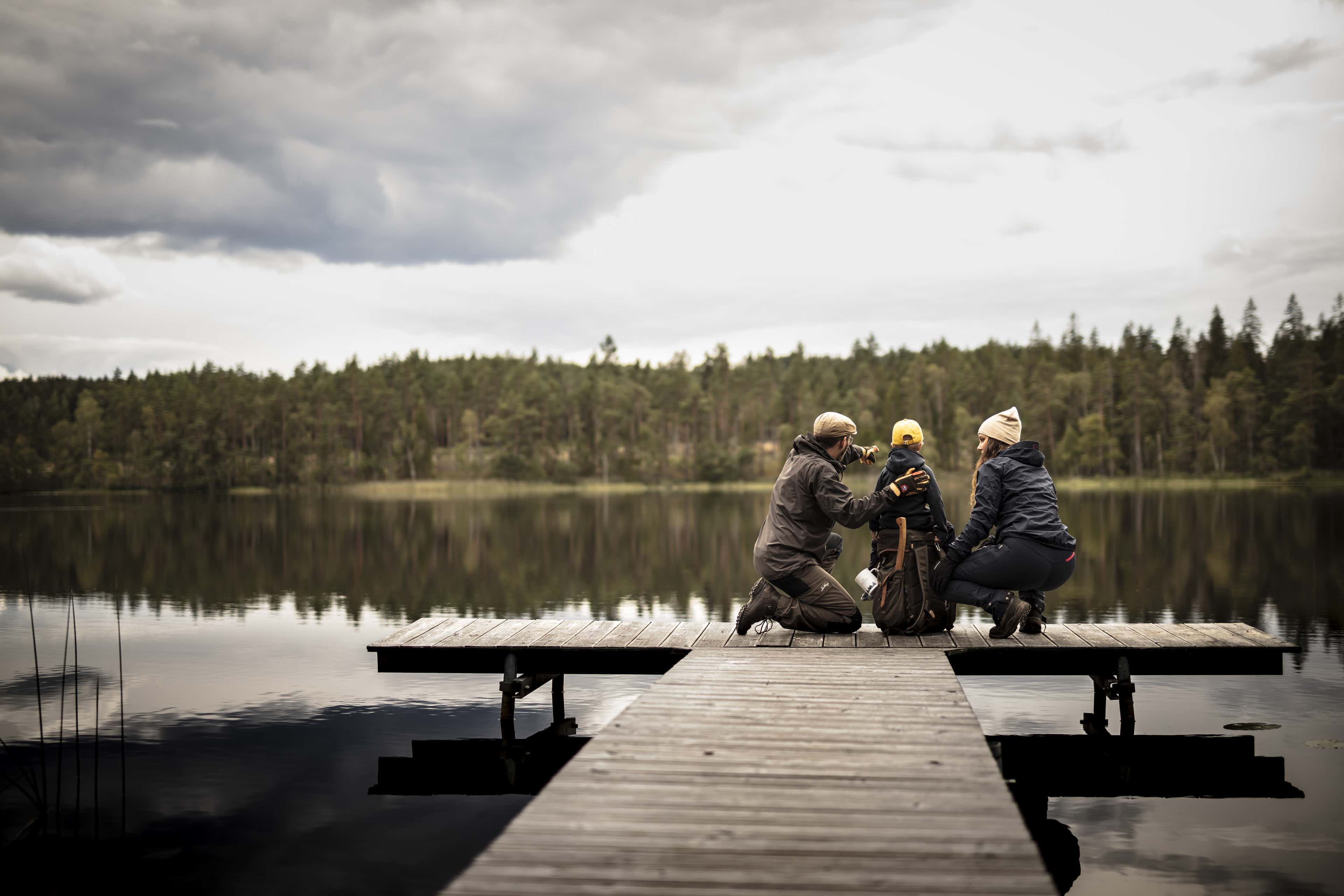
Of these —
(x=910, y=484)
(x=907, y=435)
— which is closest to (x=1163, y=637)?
(x=910, y=484)

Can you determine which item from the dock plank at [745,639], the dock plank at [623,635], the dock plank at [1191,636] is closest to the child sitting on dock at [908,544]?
the dock plank at [745,639]

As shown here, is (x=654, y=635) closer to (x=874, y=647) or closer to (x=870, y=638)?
(x=870, y=638)

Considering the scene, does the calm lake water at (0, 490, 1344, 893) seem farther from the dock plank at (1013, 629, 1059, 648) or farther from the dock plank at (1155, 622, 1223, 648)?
the dock plank at (1013, 629, 1059, 648)

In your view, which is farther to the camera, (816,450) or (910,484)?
(816,450)

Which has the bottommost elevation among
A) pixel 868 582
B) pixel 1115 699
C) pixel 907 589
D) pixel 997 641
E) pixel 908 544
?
pixel 1115 699

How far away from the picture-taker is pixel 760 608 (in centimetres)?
824

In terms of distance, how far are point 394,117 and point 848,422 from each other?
272 feet

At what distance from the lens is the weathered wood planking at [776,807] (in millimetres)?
3357

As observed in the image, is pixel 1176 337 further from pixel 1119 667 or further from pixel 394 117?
pixel 1119 667

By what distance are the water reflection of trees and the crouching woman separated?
911 cm

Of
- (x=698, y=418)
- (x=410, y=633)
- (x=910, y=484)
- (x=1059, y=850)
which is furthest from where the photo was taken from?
(x=698, y=418)

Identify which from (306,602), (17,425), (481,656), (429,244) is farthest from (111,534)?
(17,425)

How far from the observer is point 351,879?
20.6ft

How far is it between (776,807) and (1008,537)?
14.0 feet
